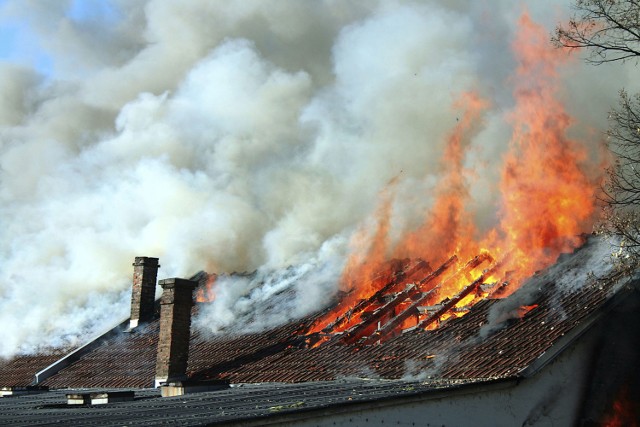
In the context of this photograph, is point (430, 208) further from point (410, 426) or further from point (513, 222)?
point (410, 426)

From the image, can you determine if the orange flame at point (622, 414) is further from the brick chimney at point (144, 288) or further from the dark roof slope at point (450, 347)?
the brick chimney at point (144, 288)

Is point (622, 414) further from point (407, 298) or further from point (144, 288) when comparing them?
point (144, 288)

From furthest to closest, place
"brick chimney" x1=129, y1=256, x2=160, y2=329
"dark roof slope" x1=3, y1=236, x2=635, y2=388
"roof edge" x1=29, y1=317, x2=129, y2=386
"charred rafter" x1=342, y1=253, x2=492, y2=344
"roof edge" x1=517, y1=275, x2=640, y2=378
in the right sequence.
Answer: "brick chimney" x1=129, y1=256, x2=160, y2=329 → "roof edge" x1=29, y1=317, x2=129, y2=386 → "charred rafter" x1=342, y1=253, x2=492, y2=344 → "dark roof slope" x1=3, y1=236, x2=635, y2=388 → "roof edge" x1=517, y1=275, x2=640, y2=378

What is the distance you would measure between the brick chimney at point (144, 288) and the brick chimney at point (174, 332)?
527 cm

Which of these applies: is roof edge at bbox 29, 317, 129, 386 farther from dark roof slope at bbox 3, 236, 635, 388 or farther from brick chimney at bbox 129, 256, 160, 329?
dark roof slope at bbox 3, 236, 635, 388

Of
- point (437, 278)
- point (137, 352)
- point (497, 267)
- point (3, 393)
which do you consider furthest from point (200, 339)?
point (497, 267)

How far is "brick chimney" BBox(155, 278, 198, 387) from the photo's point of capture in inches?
688

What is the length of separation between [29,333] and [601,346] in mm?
19254

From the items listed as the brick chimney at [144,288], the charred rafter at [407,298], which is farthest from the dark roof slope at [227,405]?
the brick chimney at [144,288]

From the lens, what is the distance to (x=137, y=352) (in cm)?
2080

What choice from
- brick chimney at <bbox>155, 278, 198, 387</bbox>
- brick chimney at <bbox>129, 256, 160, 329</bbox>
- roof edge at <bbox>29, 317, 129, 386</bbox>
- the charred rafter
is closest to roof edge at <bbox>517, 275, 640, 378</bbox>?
the charred rafter

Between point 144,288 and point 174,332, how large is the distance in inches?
242

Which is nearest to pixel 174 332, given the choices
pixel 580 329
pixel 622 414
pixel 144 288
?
pixel 144 288

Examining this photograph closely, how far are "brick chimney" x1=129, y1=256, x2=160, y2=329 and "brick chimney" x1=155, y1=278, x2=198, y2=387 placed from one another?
208 inches
